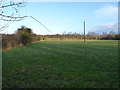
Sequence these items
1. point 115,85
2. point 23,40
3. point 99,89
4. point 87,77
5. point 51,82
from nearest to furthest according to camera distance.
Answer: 1. point 99,89
2. point 115,85
3. point 51,82
4. point 87,77
5. point 23,40

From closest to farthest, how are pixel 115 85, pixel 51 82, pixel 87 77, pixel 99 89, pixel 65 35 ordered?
pixel 99 89 < pixel 115 85 < pixel 51 82 < pixel 87 77 < pixel 65 35

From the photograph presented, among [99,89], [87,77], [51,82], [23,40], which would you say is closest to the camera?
[99,89]

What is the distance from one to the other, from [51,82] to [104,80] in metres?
1.79

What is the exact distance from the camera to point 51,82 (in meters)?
6.38

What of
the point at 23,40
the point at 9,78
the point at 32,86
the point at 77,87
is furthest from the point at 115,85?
the point at 23,40

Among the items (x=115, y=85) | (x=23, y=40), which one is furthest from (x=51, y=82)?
(x=23, y=40)

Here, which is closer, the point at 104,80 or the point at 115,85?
the point at 115,85

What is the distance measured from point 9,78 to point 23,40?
109ft

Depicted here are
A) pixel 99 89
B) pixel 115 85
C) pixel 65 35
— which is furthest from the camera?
pixel 65 35

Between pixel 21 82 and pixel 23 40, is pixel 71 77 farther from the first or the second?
pixel 23 40

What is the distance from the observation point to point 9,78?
7.12 meters

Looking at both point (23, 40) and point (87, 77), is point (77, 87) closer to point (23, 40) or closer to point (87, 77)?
point (87, 77)

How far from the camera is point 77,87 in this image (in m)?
5.69

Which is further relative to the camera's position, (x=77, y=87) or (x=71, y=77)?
(x=71, y=77)
